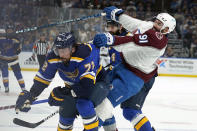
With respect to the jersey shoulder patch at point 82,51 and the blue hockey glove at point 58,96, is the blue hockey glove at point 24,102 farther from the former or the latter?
the jersey shoulder patch at point 82,51

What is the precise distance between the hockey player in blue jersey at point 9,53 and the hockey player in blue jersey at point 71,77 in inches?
111

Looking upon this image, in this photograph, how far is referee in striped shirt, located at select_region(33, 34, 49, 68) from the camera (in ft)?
21.3

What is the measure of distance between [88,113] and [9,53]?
321cm

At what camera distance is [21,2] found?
23.3 feet

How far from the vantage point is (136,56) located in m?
2.22

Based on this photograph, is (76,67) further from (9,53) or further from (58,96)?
(9,53)

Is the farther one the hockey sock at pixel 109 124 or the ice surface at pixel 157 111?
the ice surface at pixel 157 111

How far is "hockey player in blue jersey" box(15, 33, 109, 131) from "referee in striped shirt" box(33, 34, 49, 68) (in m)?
4.48

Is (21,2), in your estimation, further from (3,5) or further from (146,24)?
(146,24)

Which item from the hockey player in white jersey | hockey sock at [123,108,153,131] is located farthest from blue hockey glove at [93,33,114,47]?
hockey sock at [123,108,153,131]

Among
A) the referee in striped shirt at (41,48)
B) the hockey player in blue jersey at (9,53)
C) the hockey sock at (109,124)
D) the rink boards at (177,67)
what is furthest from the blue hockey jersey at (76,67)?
the rink boards at (177,67)

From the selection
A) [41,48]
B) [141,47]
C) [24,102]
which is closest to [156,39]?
[141,47]

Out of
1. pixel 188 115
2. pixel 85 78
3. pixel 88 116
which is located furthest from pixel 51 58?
pixel 188 115

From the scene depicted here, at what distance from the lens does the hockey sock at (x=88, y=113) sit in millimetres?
1900
